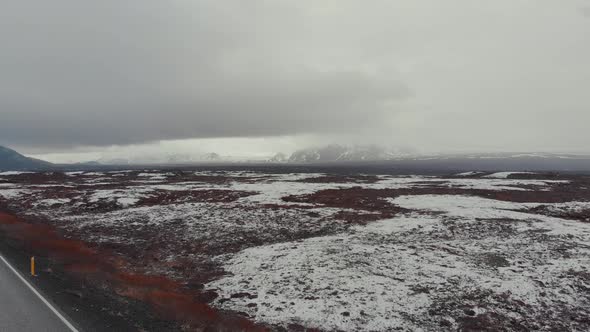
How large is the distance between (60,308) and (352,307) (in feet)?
39.9

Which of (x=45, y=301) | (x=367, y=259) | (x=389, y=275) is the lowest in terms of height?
(x=389, y=275)

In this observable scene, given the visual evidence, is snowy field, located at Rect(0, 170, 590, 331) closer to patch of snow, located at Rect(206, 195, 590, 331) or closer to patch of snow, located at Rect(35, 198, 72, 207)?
patch of snow, located at Rect(206, 195, 590, 331)

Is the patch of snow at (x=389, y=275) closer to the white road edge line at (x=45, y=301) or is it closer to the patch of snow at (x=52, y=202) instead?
the white road edge line at (x=45, y=301)

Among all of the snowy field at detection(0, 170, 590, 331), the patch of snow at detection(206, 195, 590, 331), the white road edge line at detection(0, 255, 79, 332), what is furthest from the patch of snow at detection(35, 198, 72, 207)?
the patch of snow at detection(206, 195, 590, 331)

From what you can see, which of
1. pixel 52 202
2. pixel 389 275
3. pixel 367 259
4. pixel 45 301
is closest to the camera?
pixel 45 301

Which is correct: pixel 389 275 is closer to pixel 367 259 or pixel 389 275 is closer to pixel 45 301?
pixel 367 259

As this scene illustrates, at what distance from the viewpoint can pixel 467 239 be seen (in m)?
23.3

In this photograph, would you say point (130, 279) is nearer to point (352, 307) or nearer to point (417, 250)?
point (352, 307)

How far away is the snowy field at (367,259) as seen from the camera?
1277 centimetres

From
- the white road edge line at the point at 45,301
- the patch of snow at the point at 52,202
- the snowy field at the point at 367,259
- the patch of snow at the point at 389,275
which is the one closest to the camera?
the white road edge line at the point at 45,301

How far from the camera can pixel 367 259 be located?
61.5 ft

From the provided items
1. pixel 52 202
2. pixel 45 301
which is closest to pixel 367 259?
pixel 45 301

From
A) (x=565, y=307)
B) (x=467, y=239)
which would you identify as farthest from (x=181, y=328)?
(x=467, y=239)

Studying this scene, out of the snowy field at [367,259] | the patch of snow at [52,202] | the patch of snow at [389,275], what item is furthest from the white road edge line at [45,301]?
the patch of snow at [52,202]
